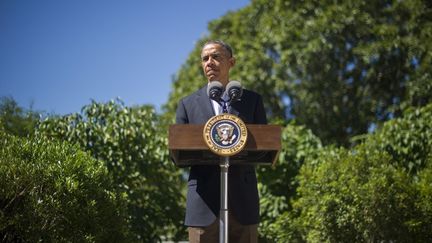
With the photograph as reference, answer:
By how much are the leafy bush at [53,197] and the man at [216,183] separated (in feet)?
5.43

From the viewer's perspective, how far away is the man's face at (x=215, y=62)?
3918 millimetres

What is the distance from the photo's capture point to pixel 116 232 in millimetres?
5688

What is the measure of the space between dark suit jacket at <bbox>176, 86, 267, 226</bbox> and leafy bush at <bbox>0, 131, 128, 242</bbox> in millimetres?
1653

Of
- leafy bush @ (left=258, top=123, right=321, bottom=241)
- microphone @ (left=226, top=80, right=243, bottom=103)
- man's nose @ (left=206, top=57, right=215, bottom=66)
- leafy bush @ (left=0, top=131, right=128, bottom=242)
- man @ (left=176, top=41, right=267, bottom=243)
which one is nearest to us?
microphone @ (left=226, top=80, right=243, bottom=103)

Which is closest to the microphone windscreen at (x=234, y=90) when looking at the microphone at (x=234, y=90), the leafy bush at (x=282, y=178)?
the microphone at (x=234, y=90)

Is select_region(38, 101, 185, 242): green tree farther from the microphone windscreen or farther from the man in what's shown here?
the microphone windscreen

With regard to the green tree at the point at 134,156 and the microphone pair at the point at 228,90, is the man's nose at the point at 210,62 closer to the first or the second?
the microphone pair at the point at 228,90

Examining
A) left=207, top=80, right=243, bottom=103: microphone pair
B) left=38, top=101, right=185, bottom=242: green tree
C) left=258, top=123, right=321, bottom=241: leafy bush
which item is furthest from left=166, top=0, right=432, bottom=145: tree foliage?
left=207, top=80, right=243, bottom=103: microphone pair

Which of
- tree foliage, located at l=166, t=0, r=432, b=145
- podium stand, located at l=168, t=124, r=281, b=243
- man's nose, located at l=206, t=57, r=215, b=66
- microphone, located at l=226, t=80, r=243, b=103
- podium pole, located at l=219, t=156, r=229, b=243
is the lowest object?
podium pole, located at l=219, t=156, r=229, b=243

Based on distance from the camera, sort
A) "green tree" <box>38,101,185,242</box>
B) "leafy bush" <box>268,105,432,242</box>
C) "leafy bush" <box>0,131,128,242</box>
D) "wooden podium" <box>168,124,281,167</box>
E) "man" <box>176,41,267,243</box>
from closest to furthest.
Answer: "wooden podium" <box>168,124,281,167</box> < "man" <box>176,41,267,243</box> < "leafy bush" <box>0,131,128,242</box> < "leafy bush" <box>268,105,432,242</box> < "green tree" <box>38,101,185,242</box>

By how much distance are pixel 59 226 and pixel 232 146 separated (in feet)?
7.88

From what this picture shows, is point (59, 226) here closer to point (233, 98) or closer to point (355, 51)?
point (233, 98)

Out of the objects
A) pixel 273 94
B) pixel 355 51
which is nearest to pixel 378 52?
pixel 355 51

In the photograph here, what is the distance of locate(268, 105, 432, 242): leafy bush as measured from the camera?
7.69 metres
